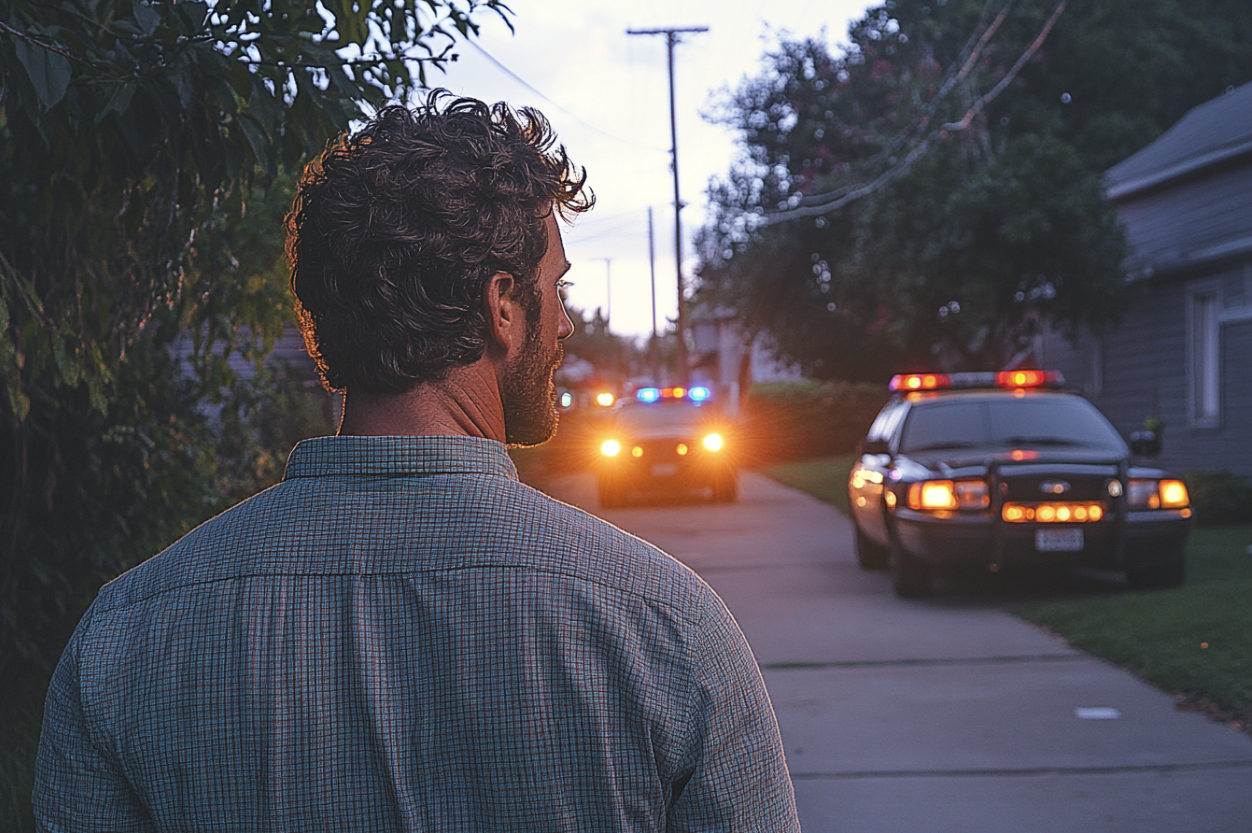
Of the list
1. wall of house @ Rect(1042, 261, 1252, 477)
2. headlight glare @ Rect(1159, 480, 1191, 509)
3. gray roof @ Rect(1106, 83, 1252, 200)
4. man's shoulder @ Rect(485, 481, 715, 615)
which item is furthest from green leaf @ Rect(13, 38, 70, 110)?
gray roof @ Rect(1106, 83, 1252, 200)

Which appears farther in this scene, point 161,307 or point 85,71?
point 161,307

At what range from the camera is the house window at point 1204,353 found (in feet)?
62.0

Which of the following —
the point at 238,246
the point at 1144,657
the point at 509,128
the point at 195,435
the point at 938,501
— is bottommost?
the point at 1144,657

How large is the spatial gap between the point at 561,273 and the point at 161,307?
4314mm

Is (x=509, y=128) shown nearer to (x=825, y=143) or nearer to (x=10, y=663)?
(x=10, y=663)

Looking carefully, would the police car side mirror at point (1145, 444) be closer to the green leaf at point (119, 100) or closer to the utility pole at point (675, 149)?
the green leaf at point (119, 100)

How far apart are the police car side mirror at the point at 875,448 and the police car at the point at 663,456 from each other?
8.64m

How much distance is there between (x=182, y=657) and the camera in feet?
4.47

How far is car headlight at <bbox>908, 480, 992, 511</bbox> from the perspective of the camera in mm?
9273

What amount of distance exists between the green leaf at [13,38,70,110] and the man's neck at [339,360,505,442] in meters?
1.72

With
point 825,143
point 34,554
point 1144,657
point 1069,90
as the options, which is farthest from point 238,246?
point 1069,90

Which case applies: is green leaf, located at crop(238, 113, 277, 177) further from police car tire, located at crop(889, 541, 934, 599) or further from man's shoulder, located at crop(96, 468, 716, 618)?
police car tire, located at crop(889, 541, 934, 599)

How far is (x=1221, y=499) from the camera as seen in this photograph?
14.9m

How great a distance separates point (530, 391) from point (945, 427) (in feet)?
30.8
